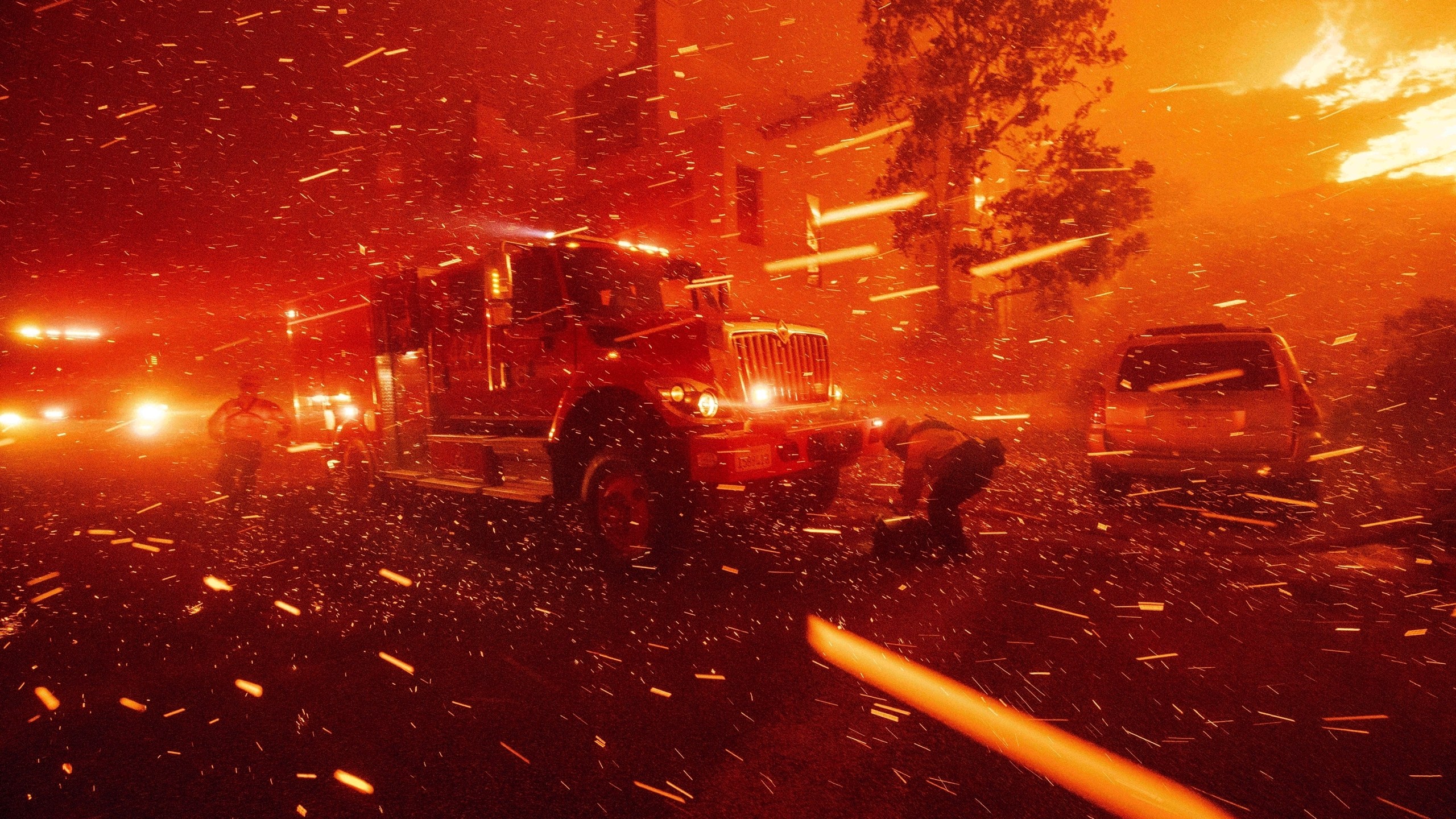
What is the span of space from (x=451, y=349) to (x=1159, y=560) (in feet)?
21.9

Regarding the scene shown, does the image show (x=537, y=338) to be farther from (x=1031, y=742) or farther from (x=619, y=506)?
(x=1031, y=742)

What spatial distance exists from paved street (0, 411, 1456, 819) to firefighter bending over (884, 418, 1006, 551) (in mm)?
392

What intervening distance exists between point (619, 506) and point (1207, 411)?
17.8 ft

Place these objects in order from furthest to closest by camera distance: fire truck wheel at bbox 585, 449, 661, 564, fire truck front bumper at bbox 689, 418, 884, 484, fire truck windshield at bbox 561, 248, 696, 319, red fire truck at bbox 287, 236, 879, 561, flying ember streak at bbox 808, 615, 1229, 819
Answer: fire truck windshield at bbox 561, 248, 696, 319
fire truck wheel at bbox 585, 449, 661, 564
red fire truck at bbox 287, 236, 879, 561
fire truck front bumper at bbox 689, 418, 884, 484
flying ember streak at bbox 808, 615, 1229, 819

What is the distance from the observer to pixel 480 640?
4.27 meters

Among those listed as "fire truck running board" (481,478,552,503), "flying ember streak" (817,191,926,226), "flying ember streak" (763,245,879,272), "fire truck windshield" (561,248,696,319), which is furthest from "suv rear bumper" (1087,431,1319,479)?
"flying ember streak" (763,245,879,272)

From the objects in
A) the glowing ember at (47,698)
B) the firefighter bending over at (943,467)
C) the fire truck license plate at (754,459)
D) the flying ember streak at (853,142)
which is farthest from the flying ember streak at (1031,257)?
the glowing ember at (47,698)

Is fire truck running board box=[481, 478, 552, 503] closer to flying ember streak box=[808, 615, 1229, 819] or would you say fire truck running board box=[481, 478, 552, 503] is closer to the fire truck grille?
the fire truck grille

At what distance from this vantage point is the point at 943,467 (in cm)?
568

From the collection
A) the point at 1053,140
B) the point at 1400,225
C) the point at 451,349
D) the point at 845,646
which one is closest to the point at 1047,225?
the point at 1053,140

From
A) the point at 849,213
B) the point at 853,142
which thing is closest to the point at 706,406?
the point at 849,213

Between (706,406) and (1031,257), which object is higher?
(1031,257)

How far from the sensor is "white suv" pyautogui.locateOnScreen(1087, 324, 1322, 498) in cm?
655

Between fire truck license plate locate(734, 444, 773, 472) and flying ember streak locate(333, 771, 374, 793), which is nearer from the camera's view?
flying ember streak locate(333, 771, 374, 793)
